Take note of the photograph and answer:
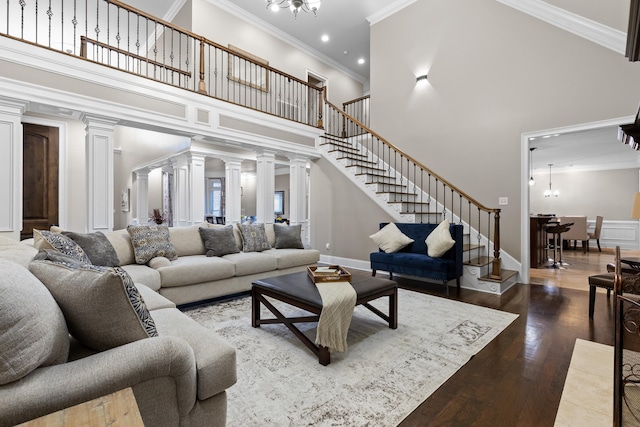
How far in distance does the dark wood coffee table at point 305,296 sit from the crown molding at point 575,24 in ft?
14.9

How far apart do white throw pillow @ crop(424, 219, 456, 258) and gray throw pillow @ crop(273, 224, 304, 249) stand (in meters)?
1.96

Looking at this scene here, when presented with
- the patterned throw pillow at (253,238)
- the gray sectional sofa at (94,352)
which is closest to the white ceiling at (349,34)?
the patterned throw pillow at (253,238)

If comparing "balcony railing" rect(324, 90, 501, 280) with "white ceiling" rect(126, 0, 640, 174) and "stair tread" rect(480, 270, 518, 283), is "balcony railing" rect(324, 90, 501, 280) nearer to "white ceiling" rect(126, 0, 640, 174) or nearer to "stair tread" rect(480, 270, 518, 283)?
"stair tread" rect(480, 270, 518, 283)

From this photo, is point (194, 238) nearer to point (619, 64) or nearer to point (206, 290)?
point (206, 290)

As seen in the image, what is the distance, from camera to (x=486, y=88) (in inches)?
207

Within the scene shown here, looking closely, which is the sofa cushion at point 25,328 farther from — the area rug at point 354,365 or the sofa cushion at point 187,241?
the sofa cushion at point 187,241

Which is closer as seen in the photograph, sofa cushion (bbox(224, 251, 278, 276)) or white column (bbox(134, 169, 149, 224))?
sofa cushion (bbox(224, 251, 278, 276))

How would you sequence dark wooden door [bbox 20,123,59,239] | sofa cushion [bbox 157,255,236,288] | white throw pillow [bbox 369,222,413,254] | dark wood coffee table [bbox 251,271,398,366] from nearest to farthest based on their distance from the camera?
dark wood coffee table [bbox 251,271,398,366] → sofa cushion [bbox 157,255,236,288] → white throw pillow [bbox 369,222,413,254] → dark wooden door [bbox 20,123,59,239]

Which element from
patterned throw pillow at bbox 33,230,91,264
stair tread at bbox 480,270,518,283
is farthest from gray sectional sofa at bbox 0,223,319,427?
stair tread at bbox 480,270,518,283

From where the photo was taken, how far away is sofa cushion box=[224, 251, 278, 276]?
3.83 m

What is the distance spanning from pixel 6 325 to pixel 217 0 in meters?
7.45

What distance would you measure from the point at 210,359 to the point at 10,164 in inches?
146

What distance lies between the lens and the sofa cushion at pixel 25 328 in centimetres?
89

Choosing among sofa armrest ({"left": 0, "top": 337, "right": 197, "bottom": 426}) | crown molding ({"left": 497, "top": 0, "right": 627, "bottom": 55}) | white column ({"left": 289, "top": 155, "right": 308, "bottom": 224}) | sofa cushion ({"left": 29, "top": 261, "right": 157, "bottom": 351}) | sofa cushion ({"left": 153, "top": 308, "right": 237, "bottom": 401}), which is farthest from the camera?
white column ({"left": 289, "top": 155, "right": 308, "bottom": 224})
